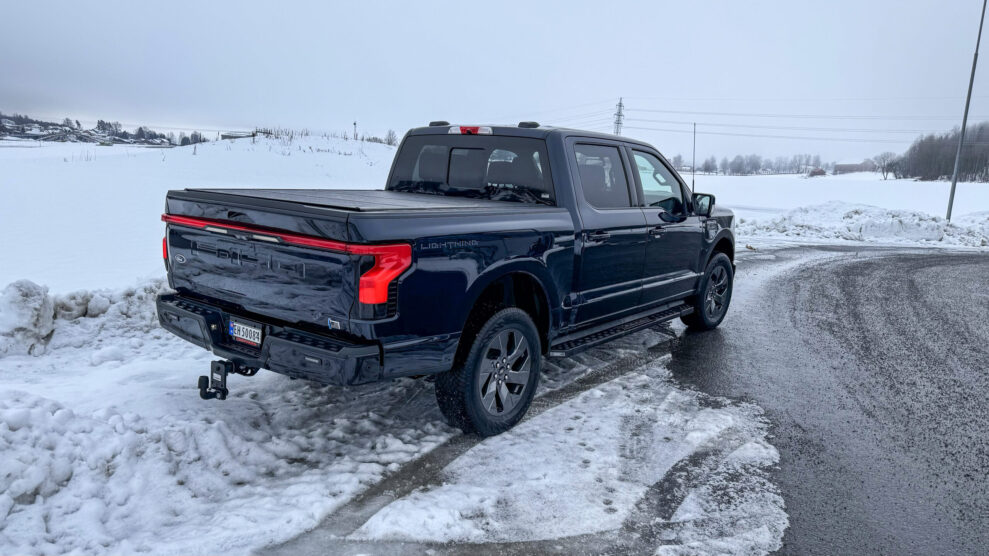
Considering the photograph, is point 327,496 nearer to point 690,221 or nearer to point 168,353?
point 168,353

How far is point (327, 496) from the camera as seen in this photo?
11.1 ft

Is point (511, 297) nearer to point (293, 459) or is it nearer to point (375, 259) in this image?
point (375, 259)

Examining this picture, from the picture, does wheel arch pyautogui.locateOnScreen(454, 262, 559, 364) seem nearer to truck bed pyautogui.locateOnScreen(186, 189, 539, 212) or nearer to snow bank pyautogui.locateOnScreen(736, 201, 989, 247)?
truck bed pyautogui.locateOnScreen(186, 189, 539, 212)

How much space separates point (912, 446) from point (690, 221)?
8.93ft

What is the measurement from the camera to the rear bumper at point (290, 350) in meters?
3.35

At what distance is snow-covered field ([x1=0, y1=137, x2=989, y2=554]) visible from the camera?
122 inches

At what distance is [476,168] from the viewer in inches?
204

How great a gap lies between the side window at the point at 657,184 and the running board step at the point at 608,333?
3.28ft

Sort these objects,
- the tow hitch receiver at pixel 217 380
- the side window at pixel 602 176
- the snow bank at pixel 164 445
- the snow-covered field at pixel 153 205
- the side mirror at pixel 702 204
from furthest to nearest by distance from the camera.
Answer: the snow-covered field at pixel 153 205 < the side mirror at pixel 702 204 < the side window at pixel 602 176 < the tow hitch receiver at pixel 217 380 < the snow bank at pixel 164 445

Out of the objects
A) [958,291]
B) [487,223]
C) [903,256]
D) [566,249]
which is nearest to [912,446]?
[566,249]

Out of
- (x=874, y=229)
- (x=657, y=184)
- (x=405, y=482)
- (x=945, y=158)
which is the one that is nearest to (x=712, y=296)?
(x=657, y=184)

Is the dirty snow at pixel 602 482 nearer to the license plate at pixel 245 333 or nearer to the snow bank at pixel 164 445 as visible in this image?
the snow bank at pixel 164 445

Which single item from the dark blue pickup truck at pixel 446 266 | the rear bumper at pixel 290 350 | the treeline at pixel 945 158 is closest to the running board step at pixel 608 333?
the dark blue pickup truck at pixel 446 266

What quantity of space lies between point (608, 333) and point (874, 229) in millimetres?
19103
